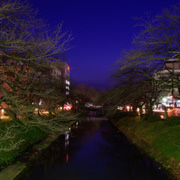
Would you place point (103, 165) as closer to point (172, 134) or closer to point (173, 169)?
point (173, 169)

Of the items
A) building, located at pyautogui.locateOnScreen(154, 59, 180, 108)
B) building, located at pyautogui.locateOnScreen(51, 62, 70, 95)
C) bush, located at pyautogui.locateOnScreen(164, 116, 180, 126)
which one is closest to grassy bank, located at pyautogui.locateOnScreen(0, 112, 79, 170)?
building, located at pyautogui.locateOnScreen(51, 62, 70, 95)

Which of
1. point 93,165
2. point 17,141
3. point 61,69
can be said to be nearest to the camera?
point 93,165

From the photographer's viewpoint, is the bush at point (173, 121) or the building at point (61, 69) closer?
the building at point (61, 69)

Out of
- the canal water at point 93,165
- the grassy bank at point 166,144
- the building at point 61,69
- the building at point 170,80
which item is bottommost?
the canal water at point 93,165

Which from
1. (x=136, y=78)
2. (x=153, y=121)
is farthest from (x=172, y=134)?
(x=153, y=121)

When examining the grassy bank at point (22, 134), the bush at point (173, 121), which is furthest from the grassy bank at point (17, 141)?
the bush at point (173, 121)

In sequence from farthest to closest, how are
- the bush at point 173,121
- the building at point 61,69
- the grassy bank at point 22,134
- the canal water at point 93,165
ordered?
the bush at point 173,121 < the building at point 61,69 < the canal water at point 93,165 < the grassy bank at point 22,134

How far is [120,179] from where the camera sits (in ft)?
36.2

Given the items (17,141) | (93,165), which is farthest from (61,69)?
(93,165)

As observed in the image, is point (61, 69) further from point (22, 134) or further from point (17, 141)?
point (17, 141)

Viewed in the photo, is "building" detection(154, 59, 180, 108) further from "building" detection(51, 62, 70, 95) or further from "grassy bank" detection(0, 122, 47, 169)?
"grassy bank" detection(0, 122, 47, 169)

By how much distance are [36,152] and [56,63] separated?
782 centimetres

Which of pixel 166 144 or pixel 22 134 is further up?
pixel 22 134

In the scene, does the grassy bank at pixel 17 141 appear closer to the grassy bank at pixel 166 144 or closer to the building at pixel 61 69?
the building at pixel 61 69
